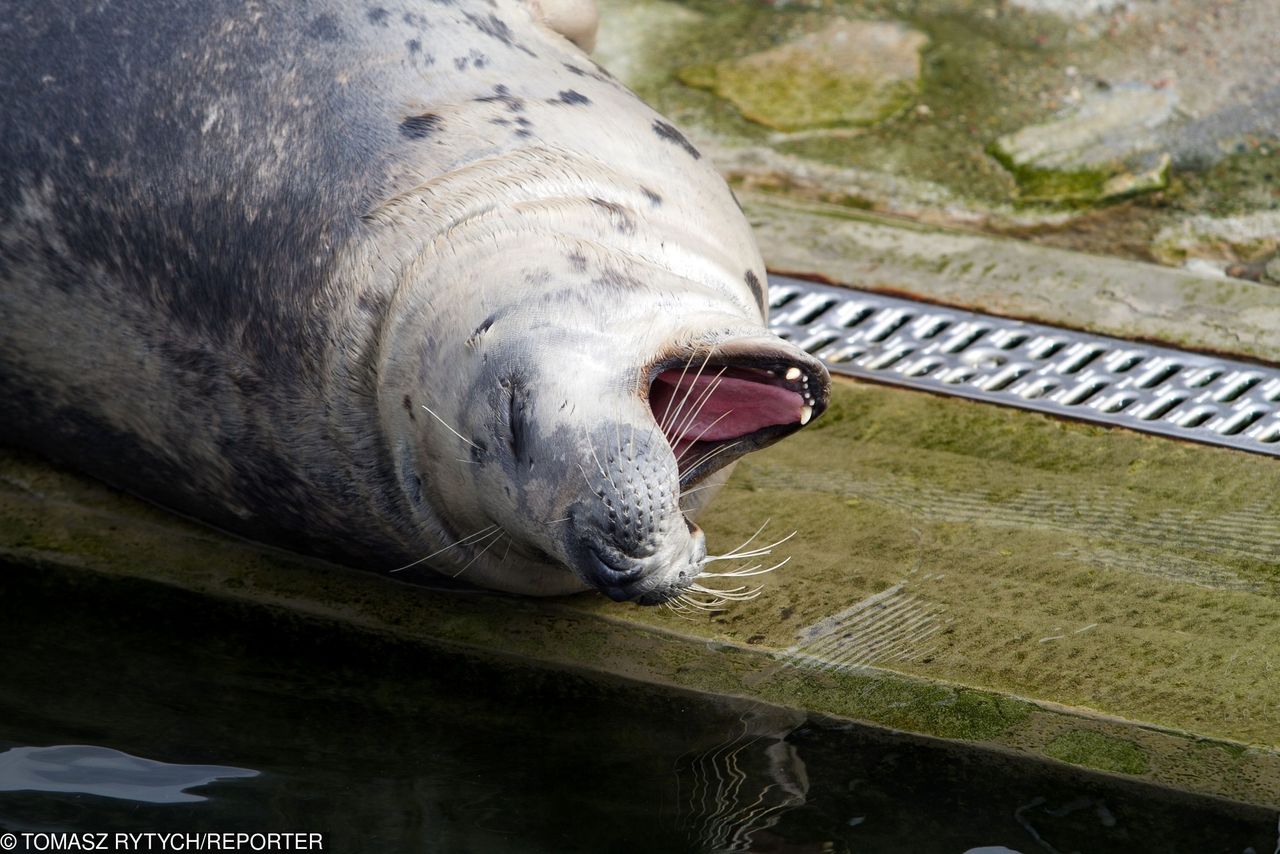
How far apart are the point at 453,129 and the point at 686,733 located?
1.27 metres

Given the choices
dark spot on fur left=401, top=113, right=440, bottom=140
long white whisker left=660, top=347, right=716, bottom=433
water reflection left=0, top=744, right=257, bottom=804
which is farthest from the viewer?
dark spot on fur left=401, top=113, right=440, bottom=140

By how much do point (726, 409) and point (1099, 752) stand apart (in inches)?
36.2

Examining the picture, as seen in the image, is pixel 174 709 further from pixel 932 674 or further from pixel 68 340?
pixel 932 674

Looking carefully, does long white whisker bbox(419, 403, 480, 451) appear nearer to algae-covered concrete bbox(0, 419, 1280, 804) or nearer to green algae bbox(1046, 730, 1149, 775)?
algae-covered concrete bbox(0, 419, 1280, 804)

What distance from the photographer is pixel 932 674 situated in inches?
113

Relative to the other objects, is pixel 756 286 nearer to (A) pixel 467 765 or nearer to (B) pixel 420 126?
(B) pixel 420 126

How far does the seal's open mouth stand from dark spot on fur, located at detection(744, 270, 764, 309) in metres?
0.30

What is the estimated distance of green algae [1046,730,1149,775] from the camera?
2.70m

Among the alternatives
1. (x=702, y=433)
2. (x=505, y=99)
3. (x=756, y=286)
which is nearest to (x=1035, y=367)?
(x=756, y=286)

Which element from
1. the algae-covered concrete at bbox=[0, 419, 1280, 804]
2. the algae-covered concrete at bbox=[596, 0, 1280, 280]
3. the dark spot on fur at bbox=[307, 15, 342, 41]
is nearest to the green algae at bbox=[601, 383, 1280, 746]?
the algae-covered concrete at bbox=[0, 419, 1280, 804]

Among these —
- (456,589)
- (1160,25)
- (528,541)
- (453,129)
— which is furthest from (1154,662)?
(1160,25)

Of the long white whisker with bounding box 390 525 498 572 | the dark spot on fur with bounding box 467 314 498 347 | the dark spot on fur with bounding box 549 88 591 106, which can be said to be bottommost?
the long white whisker with bounding box 390 525 498 572

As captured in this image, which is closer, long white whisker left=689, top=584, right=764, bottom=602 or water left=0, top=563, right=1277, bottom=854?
water left=0, top=563, right=1277, bottom=854

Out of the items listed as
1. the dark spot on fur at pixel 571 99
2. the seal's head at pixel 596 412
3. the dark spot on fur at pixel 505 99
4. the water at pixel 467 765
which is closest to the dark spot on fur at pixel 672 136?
the dark spot on fur at pixel 571 99
